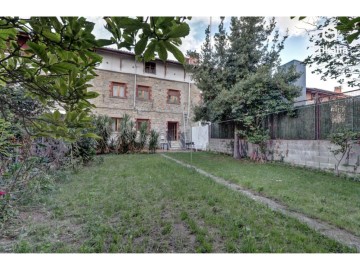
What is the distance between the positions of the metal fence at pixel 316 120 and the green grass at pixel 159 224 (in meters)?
3.44

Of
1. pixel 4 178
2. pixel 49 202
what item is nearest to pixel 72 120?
pixel 4 178

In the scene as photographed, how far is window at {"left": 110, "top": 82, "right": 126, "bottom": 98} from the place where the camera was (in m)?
11.9

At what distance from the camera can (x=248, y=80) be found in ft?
22.3

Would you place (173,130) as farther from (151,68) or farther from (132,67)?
(132,67)

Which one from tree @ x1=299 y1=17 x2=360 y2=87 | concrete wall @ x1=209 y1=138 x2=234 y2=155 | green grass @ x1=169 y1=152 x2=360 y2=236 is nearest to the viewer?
green grass @ x1=169 y1=152 x2=360 y2=236

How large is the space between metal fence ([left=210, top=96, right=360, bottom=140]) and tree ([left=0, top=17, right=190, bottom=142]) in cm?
527

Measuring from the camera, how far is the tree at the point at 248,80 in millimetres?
6727

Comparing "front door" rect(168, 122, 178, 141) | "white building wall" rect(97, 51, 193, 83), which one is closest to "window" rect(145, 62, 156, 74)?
"white building wall" rect(97, 51, 193, 83)

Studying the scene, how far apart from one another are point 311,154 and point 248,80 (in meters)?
2.90

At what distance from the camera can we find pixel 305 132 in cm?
582

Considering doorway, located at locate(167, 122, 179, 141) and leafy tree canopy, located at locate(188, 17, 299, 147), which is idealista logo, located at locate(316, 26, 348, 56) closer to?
leafy tree canopy, located at locate(188, 17, 299, 147)

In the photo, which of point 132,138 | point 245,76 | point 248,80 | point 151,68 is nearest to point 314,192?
point 248,80
